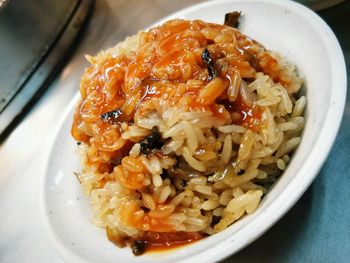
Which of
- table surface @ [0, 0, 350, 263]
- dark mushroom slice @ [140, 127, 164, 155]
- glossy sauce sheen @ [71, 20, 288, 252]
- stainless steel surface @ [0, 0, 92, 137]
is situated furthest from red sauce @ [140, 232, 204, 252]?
stainless steel surface @ [0, 0, 92, 137]

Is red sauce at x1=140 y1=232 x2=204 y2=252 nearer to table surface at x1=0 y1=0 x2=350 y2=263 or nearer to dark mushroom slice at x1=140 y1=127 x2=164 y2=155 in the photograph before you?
table surface at x1=0 y1=0 x2=350 y2=263

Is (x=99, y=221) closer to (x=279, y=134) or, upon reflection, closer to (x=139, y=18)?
(x=279, y=134)

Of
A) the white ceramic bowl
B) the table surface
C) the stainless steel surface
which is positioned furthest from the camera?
the stainless steel surface

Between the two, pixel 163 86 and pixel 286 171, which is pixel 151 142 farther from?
pixel 286 171

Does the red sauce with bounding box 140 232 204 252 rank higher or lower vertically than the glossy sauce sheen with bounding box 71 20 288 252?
lower

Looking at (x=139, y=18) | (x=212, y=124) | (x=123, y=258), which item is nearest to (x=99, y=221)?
(x=123, y=258)

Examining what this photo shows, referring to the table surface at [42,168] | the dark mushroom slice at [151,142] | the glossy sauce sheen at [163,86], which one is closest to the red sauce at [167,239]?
the glossy sauce sheen at [163,86]

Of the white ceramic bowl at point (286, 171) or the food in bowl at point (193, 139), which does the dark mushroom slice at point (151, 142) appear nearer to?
the food in bowl at point (193, 139)
